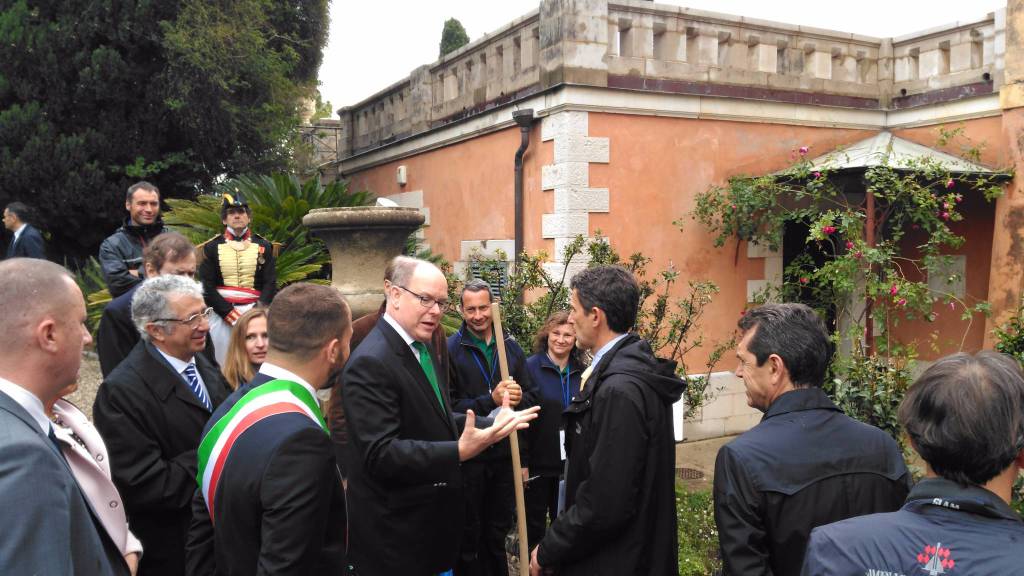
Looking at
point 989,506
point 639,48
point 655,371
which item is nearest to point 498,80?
point 639,48

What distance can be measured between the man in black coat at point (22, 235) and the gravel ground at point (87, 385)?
1.34 m

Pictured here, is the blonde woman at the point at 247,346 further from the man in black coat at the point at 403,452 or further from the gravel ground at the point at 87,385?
the gravel ground at the point at 87,385

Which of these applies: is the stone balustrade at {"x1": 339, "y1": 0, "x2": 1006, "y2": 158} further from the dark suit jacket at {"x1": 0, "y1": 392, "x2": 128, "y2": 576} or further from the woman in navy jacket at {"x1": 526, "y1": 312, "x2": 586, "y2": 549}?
the dark suit jacket at {"x1": 0, "y1": 392, "x2": 128, "y2": 576}

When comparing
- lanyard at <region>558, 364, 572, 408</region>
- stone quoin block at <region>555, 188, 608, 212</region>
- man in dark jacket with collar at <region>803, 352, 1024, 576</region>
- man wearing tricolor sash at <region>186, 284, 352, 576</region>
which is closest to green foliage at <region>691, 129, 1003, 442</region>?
stone quoin block at <region>555, 188, 608, 212</region>

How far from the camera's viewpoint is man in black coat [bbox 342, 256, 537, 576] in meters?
2.80

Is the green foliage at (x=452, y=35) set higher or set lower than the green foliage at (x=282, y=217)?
higher

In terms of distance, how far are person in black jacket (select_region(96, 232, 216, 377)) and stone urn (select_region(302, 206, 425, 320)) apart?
1682mm

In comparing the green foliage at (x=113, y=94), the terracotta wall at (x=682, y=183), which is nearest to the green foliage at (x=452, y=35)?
the green foliage at (x=113, y=94)

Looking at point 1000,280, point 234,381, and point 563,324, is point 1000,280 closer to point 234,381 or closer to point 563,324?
point 563,324

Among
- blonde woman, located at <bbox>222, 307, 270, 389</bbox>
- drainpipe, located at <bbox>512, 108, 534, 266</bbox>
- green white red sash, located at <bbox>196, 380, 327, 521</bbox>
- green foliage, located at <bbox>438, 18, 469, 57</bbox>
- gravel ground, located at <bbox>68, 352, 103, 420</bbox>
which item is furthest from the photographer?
green foliage, located at <bbox>438, 18, 469, 57</bbox>

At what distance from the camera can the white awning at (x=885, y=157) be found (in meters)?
7.41

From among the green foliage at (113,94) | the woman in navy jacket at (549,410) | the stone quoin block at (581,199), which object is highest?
the green foliage at (113,94)

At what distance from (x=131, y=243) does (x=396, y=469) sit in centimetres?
355

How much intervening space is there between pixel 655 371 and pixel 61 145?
9.55 meters
